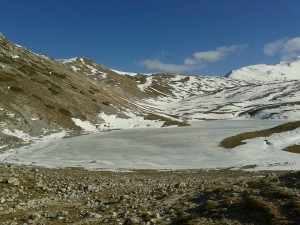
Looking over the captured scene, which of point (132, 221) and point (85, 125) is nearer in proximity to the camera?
point (132, 221)

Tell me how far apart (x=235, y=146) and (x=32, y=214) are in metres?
55.4

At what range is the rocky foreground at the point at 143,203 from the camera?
748 inches

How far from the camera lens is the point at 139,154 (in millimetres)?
65562

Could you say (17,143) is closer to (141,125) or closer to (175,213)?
(141,125)

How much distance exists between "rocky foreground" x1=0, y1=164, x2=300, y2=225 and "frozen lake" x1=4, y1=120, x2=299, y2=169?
69.4 ft

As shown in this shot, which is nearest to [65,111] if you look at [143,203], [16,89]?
[16,89]

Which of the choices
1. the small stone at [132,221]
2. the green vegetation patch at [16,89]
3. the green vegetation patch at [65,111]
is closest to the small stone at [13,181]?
the small stone at [132,221]

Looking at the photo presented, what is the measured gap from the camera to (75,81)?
14600 cm

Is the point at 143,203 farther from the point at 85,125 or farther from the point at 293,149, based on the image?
the point at 85,125

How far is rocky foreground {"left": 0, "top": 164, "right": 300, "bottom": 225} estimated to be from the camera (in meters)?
19.0

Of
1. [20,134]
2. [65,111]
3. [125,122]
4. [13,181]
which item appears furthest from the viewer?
[125,122]

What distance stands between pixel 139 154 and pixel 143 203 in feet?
135

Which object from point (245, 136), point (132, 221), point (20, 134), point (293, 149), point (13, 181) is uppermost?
point (245, 136)

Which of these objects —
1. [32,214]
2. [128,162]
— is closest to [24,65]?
[128,162]
